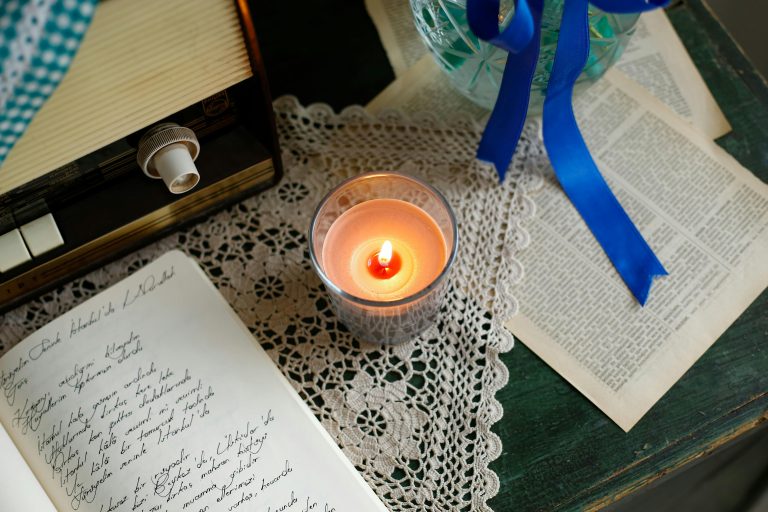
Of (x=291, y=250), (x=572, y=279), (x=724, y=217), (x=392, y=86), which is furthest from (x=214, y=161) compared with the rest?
(x=724, y=217)

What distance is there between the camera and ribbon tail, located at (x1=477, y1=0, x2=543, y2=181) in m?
0.60

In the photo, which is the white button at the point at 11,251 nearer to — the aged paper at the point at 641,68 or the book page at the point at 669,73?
the aged paper at the point at 641,68

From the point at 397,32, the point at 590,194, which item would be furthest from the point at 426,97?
the point at 590,194

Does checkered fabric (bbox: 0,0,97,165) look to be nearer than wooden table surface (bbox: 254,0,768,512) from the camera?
Yes

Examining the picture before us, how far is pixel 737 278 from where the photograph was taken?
0.68 metres

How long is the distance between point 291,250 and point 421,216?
0.45 ft

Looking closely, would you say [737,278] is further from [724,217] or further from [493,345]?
[493,345]

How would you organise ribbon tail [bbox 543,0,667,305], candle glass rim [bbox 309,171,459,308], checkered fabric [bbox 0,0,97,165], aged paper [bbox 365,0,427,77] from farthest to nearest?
1. aged paper [bbox 365,0,427,77]
2. ribbon tail [bbox 543,0,667,305]
3. candle glass rim [bbox 309,171,459,308]
4. checkered fabric [bbox 0,0,97,165]

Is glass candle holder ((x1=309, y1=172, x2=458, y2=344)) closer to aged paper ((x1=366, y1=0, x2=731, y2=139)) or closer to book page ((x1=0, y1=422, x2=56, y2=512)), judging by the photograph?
aged paper ((x1=366, y1=0, x2=731, y2=139))

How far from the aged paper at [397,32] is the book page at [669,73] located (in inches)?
8.5

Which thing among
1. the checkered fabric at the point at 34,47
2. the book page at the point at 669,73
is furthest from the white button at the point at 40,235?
the book page at the point at 669,73

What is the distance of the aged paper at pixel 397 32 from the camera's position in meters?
0.78

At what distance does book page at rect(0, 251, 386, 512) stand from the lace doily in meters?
0.03

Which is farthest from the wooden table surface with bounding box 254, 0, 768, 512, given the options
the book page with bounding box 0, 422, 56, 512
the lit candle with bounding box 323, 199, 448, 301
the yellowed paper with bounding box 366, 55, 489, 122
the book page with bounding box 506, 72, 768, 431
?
the book page with bounding box 0, 422, 56, 512
